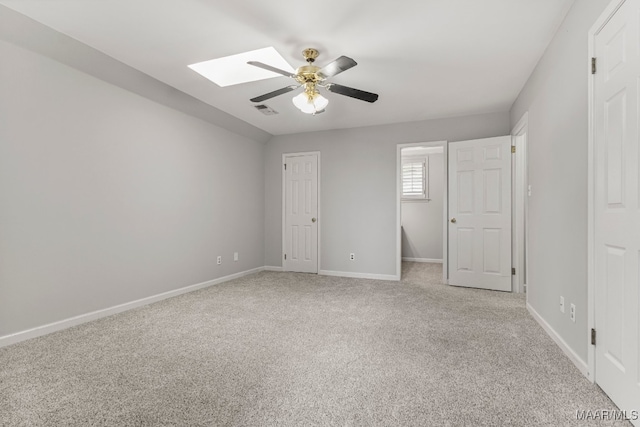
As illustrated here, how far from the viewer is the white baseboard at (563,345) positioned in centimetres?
187

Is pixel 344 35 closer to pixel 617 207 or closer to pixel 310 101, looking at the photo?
pixel 310 101

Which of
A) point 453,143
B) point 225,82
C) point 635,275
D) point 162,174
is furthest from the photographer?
point 453,143

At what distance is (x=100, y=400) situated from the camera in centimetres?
161

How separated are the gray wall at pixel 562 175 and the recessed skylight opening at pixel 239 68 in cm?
229

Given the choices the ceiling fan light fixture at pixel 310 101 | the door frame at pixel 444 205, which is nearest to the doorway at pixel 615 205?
the ceiling fan light fixture at pixel 310 101

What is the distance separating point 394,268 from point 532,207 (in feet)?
7.27

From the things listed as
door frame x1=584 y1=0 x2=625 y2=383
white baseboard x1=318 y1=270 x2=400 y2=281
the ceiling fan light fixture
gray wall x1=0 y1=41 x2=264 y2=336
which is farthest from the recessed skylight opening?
white baseboard x1=318 y1=270 x2=400 y2=281

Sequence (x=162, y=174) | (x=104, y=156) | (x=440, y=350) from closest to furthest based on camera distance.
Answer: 1. (x=440, y=350)
2. (x=104, y=156)
3. (x=162, y=174)

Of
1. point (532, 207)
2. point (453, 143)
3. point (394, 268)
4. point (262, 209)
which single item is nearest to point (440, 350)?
point (532, 207)

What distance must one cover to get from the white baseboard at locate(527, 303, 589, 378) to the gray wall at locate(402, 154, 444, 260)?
142 inches

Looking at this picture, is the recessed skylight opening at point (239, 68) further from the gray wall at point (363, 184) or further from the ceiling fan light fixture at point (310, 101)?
the gray wall at point (363, 184)

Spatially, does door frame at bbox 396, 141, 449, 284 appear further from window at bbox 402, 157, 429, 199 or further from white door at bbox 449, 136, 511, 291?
window at bbox 402, 157, 429, 199

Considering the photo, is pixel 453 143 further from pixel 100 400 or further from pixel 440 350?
pixel 100 400

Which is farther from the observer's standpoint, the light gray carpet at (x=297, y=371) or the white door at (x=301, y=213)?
the white door at (x=301, y=213)
